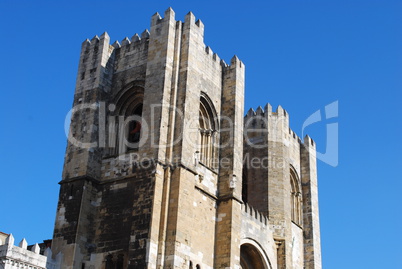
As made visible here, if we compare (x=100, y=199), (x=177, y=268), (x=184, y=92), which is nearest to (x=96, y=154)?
(x=100, y=199)

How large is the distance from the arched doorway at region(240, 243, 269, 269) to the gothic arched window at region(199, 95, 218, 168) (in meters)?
4.11

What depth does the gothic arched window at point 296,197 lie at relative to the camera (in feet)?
105

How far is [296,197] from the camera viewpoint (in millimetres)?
32750

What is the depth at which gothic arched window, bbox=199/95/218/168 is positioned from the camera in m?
26.4

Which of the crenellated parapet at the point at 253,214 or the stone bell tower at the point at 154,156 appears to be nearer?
the stone bell tower at the point at 154,156

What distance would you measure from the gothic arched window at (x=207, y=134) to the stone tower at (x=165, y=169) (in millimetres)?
43

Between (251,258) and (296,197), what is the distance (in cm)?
565

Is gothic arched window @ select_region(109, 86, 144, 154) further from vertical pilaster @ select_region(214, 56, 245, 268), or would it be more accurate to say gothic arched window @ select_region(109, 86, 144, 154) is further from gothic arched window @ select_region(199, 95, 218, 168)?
vertical pilaster @ select_region(214, 56, 245, 268)

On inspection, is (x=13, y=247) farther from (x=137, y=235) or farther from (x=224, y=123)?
(x=224, y=123)

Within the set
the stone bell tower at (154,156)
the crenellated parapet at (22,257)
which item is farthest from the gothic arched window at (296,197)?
the crenellated parapet at (22,257)

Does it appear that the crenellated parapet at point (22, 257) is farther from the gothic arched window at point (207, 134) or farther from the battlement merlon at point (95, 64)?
the battlement merlon at point (95, 64)

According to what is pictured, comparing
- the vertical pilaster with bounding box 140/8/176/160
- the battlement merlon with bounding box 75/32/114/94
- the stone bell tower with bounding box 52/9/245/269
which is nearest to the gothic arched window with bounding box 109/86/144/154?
the stone bell tower with bounding box 52/9/245/269

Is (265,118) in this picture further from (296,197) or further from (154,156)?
(154,156)

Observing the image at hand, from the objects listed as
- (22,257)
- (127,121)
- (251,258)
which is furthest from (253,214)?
(22,257)
